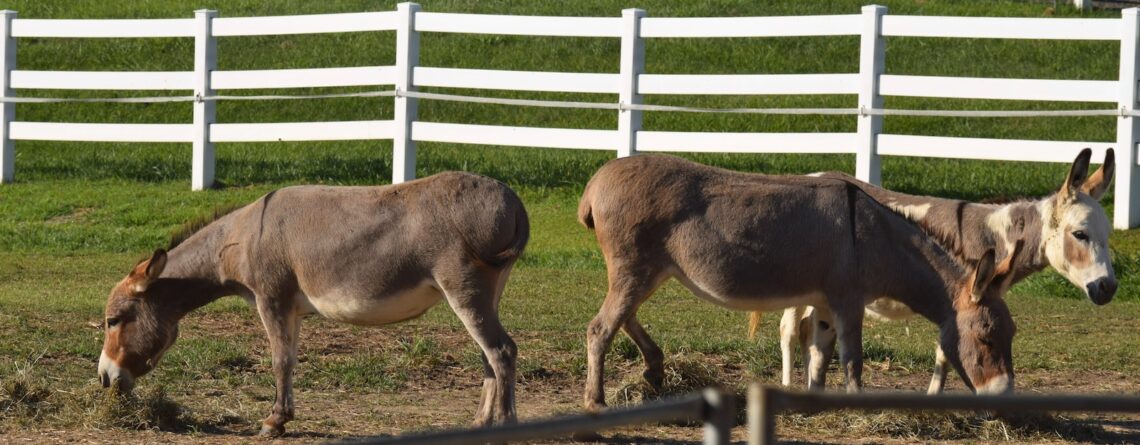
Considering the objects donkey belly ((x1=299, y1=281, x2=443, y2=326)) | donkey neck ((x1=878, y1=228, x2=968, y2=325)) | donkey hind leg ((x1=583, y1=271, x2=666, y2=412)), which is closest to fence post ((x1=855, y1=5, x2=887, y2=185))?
donkey neck ((x1=878, y1=228, x2=968, y2=325))

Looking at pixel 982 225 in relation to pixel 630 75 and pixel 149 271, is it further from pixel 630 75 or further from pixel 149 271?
pixel 630 75

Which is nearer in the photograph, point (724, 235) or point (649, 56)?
point (724, 235)

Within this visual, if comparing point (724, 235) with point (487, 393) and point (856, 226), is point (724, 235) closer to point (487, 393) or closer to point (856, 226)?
point (856, 226)

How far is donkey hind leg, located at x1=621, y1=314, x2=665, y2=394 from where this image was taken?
8.08 meters

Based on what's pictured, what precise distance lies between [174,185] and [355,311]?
10287 millimetres

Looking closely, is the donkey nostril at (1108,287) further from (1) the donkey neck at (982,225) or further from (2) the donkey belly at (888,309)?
(2) the donkey belly at (888,309)

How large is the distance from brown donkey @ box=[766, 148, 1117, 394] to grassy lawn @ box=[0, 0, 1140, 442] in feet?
2.47

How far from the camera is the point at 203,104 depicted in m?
16.3

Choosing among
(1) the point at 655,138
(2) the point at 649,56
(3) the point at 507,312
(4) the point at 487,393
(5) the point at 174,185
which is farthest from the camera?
(2) the point at 649,56

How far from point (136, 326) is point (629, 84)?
805cm

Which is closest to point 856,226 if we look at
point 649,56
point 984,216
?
point 984,216

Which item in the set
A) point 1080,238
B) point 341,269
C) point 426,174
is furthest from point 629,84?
point 341,269

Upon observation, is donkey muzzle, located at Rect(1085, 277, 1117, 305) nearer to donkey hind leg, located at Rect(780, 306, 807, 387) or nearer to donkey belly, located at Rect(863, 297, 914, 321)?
donkey belly, located at Rect(863, 297, 914, 321)

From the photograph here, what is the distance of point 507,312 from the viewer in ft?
36.8
